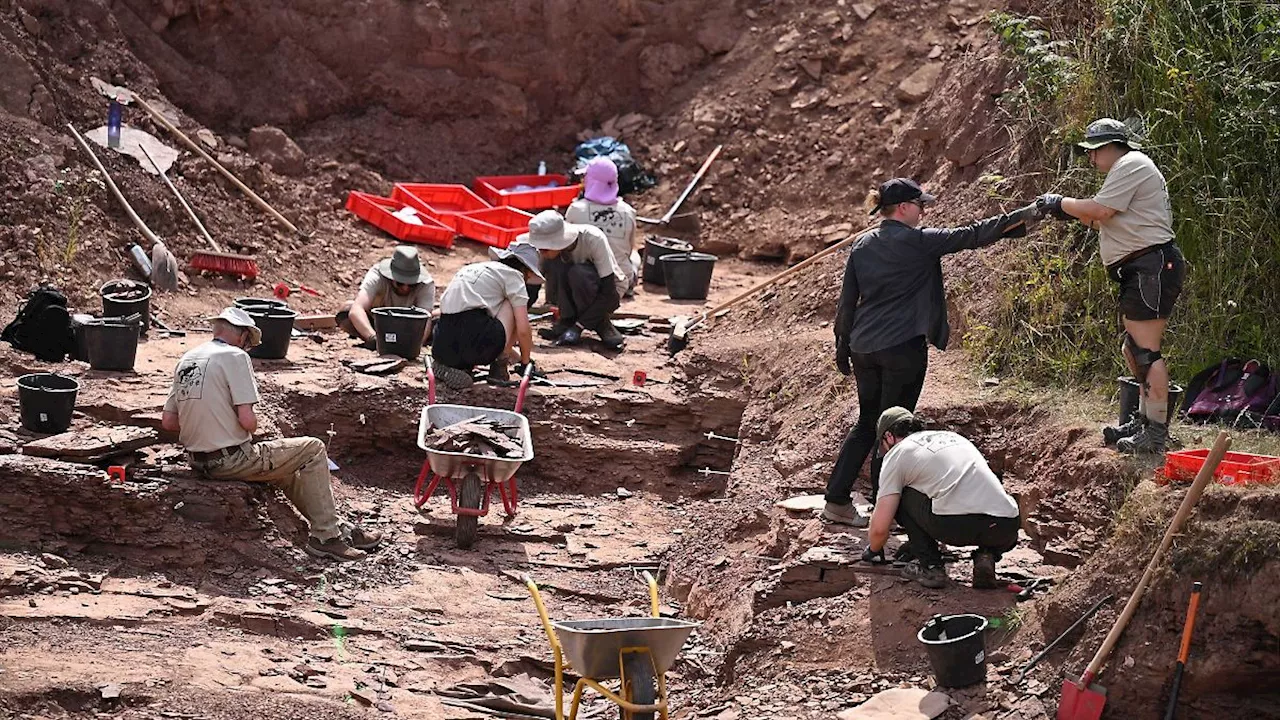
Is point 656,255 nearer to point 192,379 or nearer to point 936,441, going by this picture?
point 192,379

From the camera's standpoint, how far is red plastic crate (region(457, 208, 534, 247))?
653 inches

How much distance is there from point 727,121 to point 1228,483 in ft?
37.4

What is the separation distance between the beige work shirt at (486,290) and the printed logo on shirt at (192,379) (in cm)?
261

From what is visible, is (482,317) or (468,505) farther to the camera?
(482,317)

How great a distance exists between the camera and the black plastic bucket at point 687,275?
49.1 feet

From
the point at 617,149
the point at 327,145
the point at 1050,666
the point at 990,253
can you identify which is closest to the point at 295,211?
the point at 327,145

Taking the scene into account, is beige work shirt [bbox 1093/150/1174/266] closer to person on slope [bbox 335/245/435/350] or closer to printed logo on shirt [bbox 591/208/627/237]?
person on slope [bbox 335/245/435/350]

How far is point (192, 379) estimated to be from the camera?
8.92 meters

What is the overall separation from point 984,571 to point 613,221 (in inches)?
291

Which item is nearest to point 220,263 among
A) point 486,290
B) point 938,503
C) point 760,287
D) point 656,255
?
point 656,255

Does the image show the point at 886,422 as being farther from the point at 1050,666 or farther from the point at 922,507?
the point at 1050,666

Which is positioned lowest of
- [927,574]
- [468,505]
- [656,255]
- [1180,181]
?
[468,505]

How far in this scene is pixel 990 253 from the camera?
1155cm

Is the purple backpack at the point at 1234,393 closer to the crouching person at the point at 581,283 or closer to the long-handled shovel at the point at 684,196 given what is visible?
the crouching person at the point at 581,283
